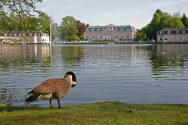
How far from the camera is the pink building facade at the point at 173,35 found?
447 ft

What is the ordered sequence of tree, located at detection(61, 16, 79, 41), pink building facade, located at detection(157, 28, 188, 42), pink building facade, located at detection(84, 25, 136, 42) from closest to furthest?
1. pink building facade, located at detection(157, 28, 188, 42)
2. tree, located at detection(61, 16, 79, 41)
3. pink building facade, located at detection(84, 25, 136, 42)

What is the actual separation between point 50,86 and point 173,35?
144m

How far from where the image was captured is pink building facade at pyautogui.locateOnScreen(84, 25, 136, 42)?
18962 cm

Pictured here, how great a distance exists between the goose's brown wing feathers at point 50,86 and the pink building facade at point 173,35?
Answer: 13924 cm

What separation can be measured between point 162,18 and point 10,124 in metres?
154

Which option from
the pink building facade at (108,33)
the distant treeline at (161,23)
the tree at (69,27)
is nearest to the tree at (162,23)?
the distant treeline at (161,23)

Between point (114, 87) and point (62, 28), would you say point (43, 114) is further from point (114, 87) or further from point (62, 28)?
point (62, 28)

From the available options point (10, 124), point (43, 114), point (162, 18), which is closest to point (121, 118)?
point (43, 114)

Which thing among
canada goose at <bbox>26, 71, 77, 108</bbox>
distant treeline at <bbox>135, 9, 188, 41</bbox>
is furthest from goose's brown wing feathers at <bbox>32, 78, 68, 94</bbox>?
distant treeline at <bbox>135, 9, 188, 41</bbox>

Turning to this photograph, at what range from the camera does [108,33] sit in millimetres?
191125

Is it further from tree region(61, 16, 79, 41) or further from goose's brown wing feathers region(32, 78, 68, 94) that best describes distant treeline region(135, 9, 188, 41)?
goose's brown wing feathers region(32, 78, 68, 94)

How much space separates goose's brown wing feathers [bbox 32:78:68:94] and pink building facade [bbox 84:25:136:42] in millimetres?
183329

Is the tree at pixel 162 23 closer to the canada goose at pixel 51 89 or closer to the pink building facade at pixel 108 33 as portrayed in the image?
the pink building facade at pixel 108 33

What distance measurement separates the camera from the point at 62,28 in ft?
533
